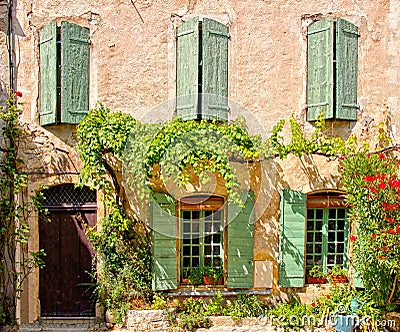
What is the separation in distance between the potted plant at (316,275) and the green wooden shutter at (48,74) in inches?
188

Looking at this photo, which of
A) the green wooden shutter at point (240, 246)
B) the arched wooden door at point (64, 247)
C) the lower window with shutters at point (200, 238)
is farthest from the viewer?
the arched wooden door at point (64, 247)

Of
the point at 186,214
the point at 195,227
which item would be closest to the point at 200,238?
the point at 195,227

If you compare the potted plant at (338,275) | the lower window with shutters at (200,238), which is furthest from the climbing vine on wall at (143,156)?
the potted plant at (338,275)

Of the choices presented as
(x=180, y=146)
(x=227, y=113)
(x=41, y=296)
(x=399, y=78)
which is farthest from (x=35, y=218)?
(x=399, y=78)

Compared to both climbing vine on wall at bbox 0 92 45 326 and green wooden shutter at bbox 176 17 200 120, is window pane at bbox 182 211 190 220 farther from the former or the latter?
climbing vine on wall at bbox 0 92 45 326

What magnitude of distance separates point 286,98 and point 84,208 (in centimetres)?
373

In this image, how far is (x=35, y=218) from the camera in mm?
7652

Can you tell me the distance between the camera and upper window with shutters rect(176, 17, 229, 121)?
7430 mm

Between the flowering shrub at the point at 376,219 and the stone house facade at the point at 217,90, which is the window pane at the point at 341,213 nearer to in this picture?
the stone house facade at the point at 217,90

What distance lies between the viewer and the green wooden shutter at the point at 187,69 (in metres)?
7.42

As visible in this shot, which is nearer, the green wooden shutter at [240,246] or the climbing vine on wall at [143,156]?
the climbing vine on wall at [143,156]

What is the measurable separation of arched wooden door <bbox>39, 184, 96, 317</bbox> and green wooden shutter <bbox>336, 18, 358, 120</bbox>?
4.26 metres

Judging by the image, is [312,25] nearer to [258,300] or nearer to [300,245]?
[300,245]

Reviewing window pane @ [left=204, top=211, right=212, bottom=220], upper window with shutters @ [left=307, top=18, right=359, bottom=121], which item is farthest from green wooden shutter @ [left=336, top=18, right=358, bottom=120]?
window pane @ [left=204, top=211, right=212, bottom=220]
